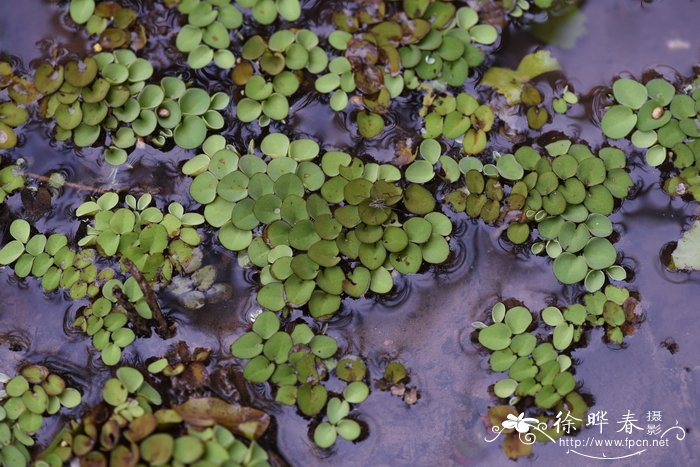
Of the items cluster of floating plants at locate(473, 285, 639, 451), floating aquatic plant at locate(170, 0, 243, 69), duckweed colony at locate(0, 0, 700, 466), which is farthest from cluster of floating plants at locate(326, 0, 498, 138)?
cluster of floating plants at locate(473, 285, 639, 451)

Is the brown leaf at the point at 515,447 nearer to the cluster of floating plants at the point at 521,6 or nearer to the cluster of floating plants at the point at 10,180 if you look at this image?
the cluster of floating plants at the point at 521,6

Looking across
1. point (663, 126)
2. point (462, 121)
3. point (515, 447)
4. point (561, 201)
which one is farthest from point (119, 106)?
point (663, 126)

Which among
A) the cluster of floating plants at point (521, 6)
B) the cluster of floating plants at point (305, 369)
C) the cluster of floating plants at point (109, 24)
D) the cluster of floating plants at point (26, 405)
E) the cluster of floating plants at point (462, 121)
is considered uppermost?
the cluster of floating plants at point (521, 6)

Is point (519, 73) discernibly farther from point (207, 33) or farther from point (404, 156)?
point (207, 33)

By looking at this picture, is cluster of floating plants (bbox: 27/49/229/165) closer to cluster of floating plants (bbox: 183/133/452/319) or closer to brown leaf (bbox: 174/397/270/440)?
cluster of floating plants (bbox: 183/133/452/319)

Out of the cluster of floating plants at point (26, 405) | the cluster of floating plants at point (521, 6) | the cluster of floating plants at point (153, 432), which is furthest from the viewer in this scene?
the cluster of floating plants at point (521, 6)

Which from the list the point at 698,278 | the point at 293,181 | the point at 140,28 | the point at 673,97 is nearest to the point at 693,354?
the point at 698,278

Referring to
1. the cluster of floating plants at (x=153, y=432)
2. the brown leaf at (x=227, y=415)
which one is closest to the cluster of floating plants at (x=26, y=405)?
the cluster of floating plants at (x=153, y=432)
